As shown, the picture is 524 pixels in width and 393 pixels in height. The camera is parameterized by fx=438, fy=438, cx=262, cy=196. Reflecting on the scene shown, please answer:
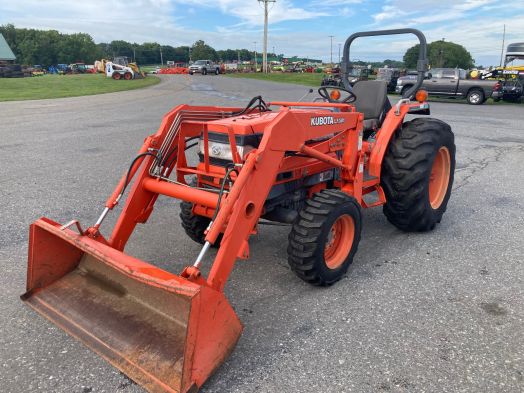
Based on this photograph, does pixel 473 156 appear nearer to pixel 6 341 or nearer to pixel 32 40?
pixel 6 341

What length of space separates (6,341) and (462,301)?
332 cm

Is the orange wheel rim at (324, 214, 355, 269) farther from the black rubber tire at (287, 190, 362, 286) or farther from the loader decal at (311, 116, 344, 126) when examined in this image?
the loader decal at (311, 116, 344, 126)

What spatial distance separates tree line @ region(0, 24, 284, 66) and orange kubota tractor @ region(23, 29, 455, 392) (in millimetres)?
91937

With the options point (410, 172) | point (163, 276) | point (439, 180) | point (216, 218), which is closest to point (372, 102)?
point (410, 172)

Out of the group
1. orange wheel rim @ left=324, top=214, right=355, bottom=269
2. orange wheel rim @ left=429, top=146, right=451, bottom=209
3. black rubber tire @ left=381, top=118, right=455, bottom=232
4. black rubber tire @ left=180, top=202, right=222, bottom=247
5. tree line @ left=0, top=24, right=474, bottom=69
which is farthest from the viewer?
tree line @ left=0, top=24, right=474, bottom=69

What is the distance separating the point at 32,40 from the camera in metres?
91.8

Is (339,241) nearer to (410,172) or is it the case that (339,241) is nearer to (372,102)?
(410,172)

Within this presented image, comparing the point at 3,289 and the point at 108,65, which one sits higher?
the point at 108,65

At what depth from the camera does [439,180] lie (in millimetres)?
5215

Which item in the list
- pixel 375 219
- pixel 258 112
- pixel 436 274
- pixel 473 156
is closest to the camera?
pixel 436 274

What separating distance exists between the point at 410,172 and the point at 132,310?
2.91 m

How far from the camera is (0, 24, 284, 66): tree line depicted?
91062 millimetres

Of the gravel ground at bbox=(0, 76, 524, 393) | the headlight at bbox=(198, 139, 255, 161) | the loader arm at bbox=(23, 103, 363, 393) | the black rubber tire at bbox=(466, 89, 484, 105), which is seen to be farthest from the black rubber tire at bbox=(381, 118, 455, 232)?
the black rubber tire at bbox=(466, 89, 484, 105)

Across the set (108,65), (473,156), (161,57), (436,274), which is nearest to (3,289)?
(436,274)
